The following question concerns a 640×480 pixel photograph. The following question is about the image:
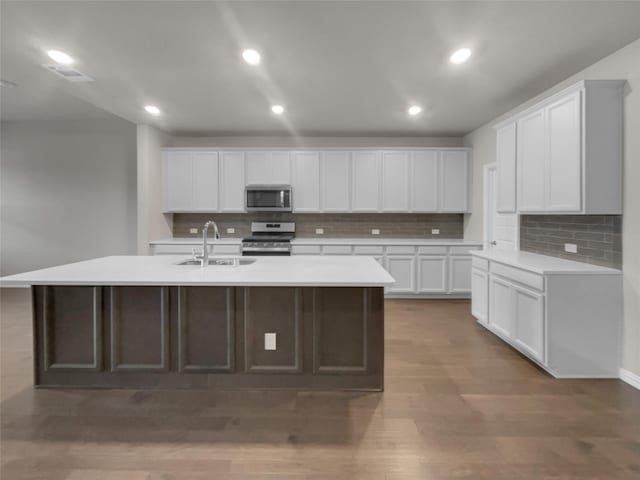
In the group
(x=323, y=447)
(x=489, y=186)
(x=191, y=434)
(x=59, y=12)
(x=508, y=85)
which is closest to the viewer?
(x=323, y=447)

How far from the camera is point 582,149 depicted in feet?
10.2

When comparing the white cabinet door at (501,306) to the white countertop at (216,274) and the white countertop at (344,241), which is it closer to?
the white countertop at (216,274)

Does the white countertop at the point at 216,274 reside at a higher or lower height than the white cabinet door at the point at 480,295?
higher

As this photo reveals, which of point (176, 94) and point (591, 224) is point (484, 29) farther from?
point (176, 94)

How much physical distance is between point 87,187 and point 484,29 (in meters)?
6.41

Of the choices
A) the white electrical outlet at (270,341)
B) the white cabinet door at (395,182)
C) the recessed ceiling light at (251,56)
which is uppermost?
the recessed ceiling light at (251,56)

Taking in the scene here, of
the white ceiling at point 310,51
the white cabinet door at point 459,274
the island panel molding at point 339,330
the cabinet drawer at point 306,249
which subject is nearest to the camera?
the white ceiling at point 310,51

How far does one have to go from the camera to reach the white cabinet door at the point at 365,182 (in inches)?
248

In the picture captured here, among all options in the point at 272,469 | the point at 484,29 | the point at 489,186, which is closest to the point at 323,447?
the point at 272,469

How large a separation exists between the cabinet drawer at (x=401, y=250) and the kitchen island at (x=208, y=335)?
3107 millimetres

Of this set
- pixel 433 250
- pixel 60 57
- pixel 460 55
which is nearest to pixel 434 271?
pixel 433 250

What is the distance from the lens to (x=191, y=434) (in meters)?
2.32

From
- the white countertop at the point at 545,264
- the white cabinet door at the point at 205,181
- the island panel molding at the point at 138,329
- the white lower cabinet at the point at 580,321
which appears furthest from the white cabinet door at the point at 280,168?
the white lower cabinet at the point at 580,321

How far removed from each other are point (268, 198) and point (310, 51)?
3.19m
